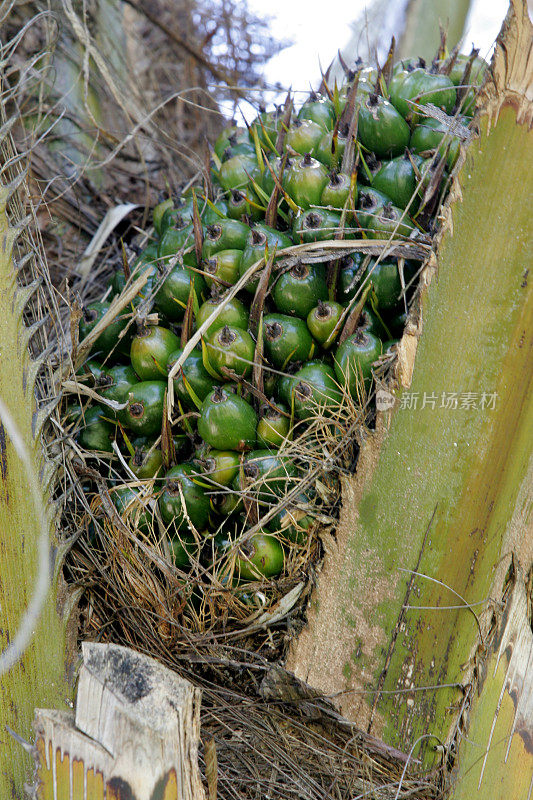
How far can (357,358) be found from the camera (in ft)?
4.77

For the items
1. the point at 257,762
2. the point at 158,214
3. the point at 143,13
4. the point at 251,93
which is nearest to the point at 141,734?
the point at 257,762

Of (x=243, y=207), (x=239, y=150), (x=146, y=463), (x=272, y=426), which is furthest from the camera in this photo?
(x=239, y=150)

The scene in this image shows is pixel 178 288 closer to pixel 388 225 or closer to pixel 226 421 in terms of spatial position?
pixel 226 421

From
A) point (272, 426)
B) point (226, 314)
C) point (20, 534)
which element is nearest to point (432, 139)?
point (226, 314)

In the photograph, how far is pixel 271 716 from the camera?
1454 mm

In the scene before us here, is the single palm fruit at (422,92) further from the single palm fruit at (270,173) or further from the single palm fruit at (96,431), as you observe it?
the single palm fruit at (96,431)

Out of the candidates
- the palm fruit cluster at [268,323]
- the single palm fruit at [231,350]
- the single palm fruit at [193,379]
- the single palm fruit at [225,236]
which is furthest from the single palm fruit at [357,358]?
the single palm fruit at [225,236]

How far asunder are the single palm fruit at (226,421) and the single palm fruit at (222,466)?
0.02 meters

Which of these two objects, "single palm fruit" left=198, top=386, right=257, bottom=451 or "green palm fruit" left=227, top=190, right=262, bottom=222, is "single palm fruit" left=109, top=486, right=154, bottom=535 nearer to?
"single palm fruit" left=198, top=386, right=257, bottom=451

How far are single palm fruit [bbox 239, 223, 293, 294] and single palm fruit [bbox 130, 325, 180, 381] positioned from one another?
9.9 inches

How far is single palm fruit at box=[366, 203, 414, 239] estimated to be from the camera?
1.50 meters

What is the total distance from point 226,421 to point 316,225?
1.74ft

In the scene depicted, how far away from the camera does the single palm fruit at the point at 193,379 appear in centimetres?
162

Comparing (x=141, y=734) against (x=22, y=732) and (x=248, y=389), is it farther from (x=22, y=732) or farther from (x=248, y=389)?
(x=248, y=389)
